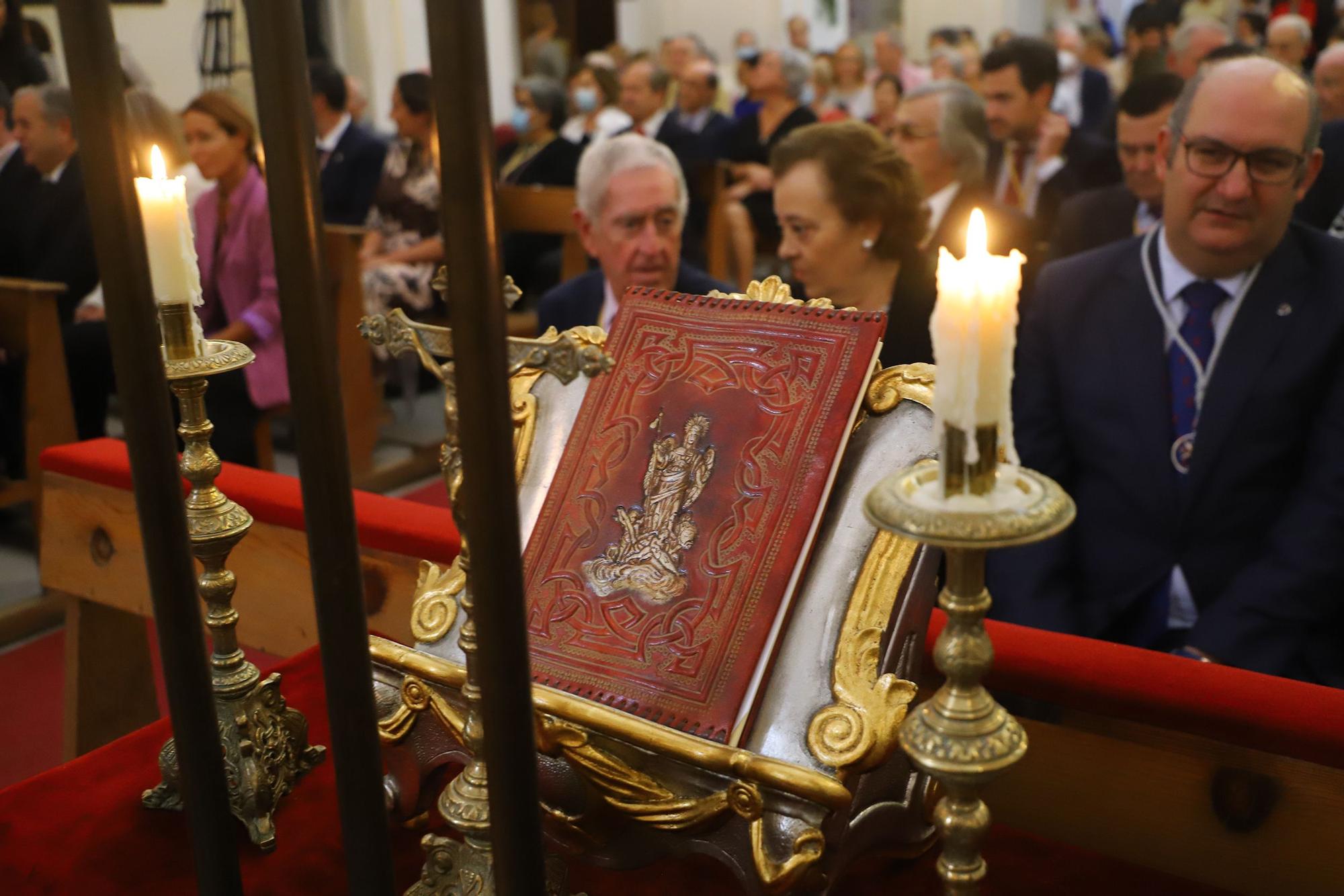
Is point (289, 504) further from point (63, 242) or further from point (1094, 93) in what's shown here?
point (1094, 93)

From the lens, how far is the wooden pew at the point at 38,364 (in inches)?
111

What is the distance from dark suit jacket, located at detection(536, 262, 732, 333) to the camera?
7.11 feet

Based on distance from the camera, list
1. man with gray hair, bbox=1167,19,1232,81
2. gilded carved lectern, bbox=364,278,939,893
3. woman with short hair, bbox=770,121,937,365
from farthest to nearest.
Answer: man with gray hair, bbox=1167,19,1232,81, woman with short hair, bbox=770,121,937,365, gilded carved lectern, bbox=364,278,939,893

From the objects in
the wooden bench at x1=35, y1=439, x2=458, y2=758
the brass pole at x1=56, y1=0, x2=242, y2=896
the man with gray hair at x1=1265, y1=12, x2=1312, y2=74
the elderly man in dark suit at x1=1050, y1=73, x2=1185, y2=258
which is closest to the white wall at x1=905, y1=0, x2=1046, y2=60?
the man with gray hair at x1=1265, y1=12, x2=1312, y2=74

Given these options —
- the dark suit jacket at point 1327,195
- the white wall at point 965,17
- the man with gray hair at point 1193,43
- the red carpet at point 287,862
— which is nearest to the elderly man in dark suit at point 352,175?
the dark suit jacket at point 1327,195

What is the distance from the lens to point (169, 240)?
2.44 ft

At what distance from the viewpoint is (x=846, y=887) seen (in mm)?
803

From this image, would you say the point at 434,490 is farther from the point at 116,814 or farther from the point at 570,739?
the point at 570,739

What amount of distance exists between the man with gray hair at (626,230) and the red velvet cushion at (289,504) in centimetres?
81

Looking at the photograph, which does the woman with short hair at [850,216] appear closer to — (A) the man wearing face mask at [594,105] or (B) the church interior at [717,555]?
(B) the church interior at [717,555]

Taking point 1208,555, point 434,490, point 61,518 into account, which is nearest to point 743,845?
point 1208,555

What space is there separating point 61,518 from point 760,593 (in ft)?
3.64

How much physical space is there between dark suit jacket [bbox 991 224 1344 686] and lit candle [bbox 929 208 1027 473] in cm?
110

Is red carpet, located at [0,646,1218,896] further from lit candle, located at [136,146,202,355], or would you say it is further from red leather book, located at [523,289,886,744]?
lit candle, located at [136,146,202,355]
